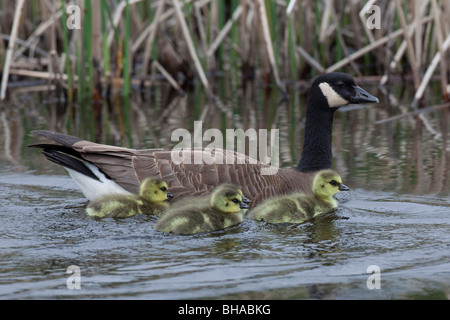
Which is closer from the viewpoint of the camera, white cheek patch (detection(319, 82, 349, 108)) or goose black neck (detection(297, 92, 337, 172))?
goose black neck (detection(297, 92, 337, 172))

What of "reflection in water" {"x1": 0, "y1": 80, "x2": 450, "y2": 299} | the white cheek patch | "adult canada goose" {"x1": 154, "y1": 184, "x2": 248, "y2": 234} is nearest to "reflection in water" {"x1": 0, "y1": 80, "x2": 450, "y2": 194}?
"reflection in water" {"x1": 0, "y1": 80, "x2": 450, "y2": 299}

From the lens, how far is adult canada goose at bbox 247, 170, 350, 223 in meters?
5.93

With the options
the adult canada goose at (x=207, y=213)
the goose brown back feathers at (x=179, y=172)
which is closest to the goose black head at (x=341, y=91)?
the goose brown back feathers at (x=179, y=172)

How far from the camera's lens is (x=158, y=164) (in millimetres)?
6582

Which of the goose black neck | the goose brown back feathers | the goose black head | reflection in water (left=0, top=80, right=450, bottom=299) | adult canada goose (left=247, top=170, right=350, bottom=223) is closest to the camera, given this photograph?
reflection in water (left=0, top=80, right=450, bottom=299)

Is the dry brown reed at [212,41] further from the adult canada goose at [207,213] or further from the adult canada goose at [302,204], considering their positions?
the adult canada goose at [207,213]

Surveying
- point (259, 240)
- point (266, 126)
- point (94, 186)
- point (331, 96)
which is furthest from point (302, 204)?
point (266, 126)

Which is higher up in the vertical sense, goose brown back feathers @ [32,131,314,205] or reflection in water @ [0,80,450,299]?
goose brown back feathers @ [32,131,314,205]

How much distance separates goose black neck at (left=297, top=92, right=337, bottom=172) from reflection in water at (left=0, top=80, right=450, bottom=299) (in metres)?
0.42

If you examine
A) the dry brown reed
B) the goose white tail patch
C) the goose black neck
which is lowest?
the goose white tail patch

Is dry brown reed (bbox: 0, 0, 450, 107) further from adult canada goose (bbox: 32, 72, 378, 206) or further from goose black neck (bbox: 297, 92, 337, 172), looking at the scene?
adult canada goose (bbox: 32, 72, 378, 206)

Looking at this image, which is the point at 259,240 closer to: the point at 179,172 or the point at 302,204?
the point at 302,204
